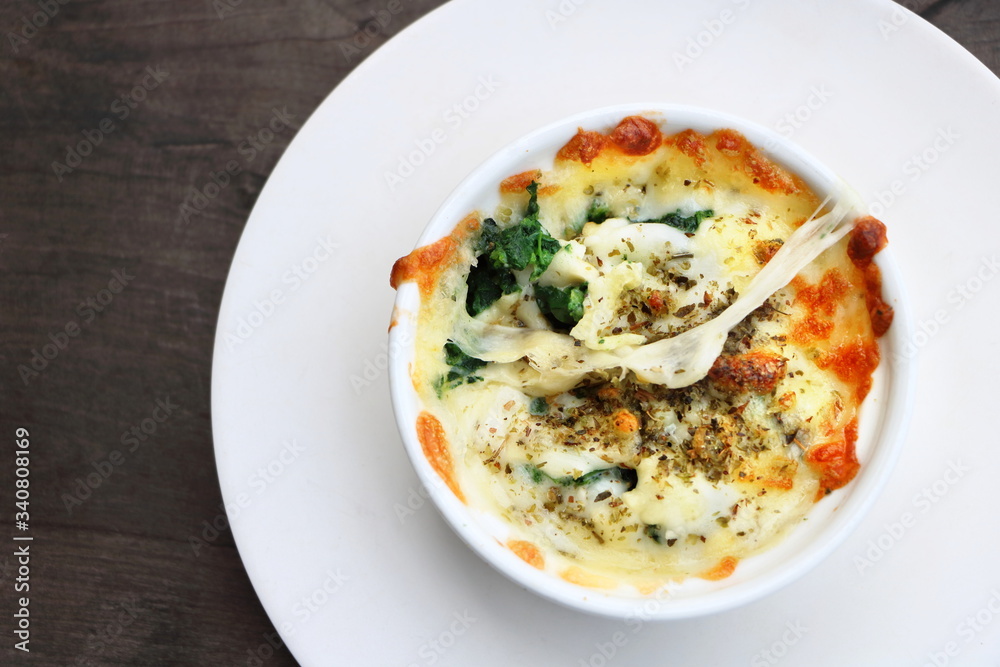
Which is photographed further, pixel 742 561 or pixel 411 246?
pixel 411 246

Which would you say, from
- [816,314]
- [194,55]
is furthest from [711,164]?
[194,55]

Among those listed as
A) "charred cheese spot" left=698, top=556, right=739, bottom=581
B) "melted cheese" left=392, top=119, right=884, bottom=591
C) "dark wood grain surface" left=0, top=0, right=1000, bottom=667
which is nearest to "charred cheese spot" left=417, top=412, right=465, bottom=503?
"melted cheese" left=392, top=119, right=884, bottom=591

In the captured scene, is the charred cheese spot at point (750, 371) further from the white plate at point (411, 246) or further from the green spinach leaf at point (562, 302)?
the white plate at point (411, 246)

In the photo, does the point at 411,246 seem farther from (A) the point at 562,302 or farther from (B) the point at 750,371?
(B) the point at 750,371

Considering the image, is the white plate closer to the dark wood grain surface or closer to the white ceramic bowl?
the white ceramic bowl

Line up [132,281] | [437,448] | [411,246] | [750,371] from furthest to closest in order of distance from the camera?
1. [132,281]
2. [411,246]
3. [437,448]
4. [750,371]

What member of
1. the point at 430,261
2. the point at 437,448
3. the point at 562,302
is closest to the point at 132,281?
the point at 430,261
